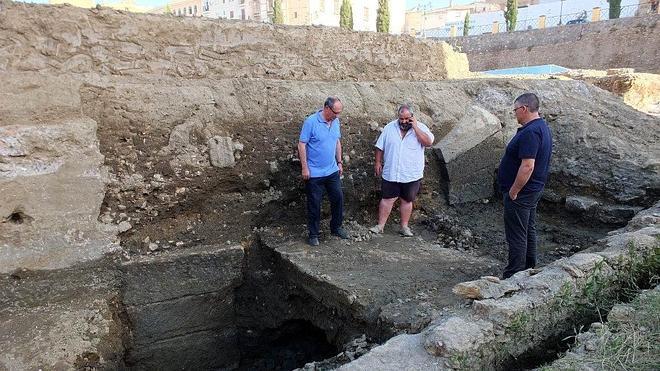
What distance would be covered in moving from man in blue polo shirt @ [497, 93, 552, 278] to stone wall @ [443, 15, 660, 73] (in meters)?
19.9

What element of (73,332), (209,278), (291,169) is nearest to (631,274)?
(291,169)

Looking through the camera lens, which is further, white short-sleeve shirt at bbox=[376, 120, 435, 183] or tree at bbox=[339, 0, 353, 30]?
tree at bbox=[339, 0, 353, 30]

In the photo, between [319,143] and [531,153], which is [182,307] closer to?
[319,143]

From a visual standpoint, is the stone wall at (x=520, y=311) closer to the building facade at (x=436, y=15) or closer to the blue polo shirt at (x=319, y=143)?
the blue polo shirt at (x=319, y=143)

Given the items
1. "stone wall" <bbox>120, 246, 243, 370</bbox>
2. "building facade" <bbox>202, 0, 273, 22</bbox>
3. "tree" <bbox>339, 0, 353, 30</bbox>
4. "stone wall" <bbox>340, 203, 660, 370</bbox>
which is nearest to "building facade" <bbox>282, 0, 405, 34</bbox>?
"building facade" <bbox>202, 0, 273, 22</bbox>

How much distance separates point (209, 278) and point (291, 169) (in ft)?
4.00

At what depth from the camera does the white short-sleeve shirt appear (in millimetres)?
4570

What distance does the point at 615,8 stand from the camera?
1031 inches

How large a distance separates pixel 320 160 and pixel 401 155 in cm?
81

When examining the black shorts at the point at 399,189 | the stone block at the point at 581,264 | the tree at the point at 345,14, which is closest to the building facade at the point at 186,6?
the tree at the point at 345,14

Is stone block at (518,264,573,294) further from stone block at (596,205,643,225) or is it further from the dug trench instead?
stone block at (596,205,643,225)

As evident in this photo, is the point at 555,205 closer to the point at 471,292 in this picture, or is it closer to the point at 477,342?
the point at 471,292

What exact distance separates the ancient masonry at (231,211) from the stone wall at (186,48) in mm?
14

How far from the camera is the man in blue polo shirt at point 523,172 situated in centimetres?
351
